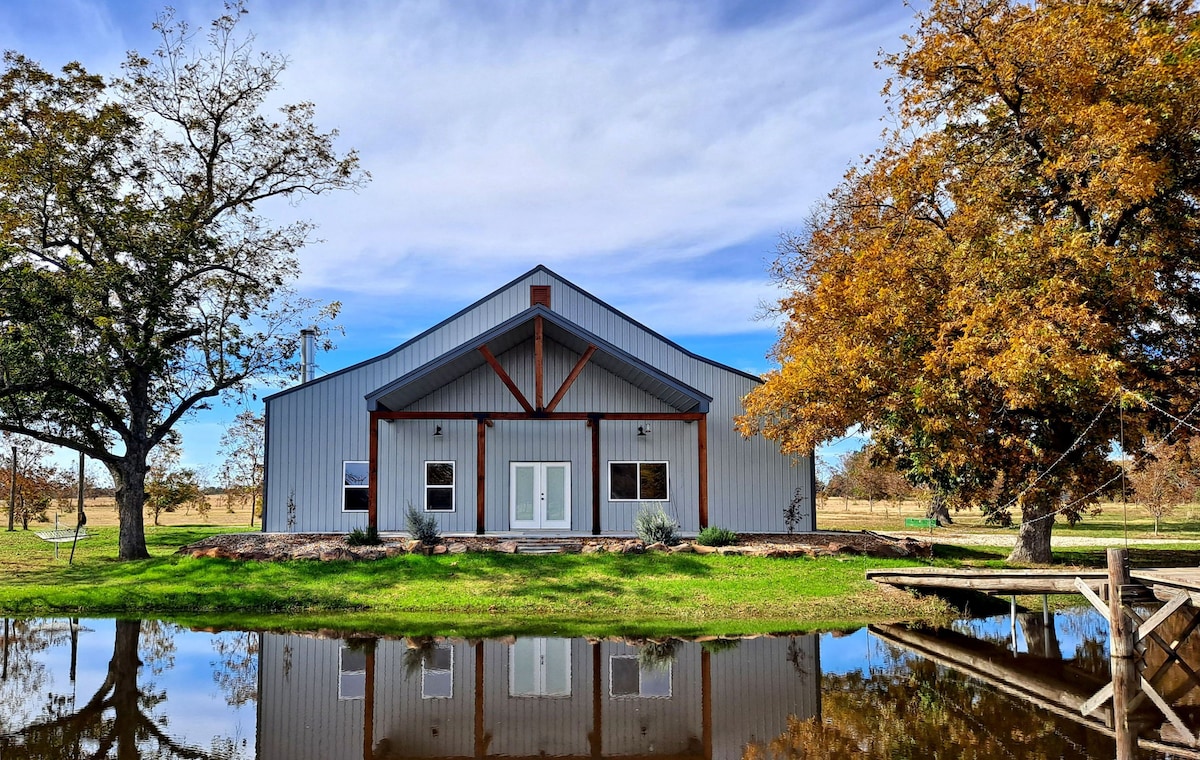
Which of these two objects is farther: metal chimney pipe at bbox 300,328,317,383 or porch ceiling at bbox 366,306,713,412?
metal chimney pipe at bbox 300,328,317,383

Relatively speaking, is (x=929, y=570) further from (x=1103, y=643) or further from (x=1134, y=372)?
(x=1134, y=372)

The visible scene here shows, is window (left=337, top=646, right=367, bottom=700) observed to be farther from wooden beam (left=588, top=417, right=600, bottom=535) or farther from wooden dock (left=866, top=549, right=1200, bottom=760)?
wooden beam (left=588, top=417, right=600, bottom=535)

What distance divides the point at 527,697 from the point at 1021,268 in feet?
42.7

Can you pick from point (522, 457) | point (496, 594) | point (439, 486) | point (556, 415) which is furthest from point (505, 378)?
point (496, 594)

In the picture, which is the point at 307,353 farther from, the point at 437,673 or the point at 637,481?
the point at 437,673

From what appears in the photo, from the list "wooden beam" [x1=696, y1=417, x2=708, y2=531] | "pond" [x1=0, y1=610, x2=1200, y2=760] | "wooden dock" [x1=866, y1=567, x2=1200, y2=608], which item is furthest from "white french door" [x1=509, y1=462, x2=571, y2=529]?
"pond" [x1=0, y1=610, x2=1200, y2=760]

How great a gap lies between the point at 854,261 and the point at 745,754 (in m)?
16.0

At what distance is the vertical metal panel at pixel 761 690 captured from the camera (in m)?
9.05

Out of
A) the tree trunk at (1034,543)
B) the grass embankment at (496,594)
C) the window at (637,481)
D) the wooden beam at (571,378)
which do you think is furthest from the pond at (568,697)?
the window at (637,481)

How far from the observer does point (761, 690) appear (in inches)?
424

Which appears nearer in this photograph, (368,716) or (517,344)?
(368,716)

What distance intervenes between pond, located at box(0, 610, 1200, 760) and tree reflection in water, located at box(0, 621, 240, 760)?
0.11 feet

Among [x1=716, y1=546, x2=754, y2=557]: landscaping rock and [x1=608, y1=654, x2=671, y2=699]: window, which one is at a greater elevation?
[x1=716, y1=546, x2=754, y2=557]: landscaping rock

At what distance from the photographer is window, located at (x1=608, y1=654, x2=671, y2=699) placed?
34.8ft
